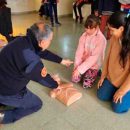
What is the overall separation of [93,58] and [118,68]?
39 centimetres

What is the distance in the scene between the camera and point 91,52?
6.90 feet

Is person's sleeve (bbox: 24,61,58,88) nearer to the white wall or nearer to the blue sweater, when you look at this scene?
the blue sweater

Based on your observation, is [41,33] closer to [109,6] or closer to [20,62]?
[20,62]

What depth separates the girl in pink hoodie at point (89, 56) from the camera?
2.05m

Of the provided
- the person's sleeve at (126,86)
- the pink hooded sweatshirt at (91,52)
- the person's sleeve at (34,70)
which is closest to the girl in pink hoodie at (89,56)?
the pink hooded sweatshirt at (91,52)

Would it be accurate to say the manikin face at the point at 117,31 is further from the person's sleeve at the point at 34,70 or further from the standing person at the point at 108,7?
the standing person at the point at 108,7

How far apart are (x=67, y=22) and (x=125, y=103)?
3656 mm

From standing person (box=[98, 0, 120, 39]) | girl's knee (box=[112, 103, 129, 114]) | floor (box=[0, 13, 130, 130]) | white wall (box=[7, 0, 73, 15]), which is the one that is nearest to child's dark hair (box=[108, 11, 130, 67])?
girl's knee (box=[112, 103, 129, 114])

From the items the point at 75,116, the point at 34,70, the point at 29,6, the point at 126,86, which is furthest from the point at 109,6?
the point at 29,6

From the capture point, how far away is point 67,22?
16.7ft

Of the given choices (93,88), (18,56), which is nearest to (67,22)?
(93,88)

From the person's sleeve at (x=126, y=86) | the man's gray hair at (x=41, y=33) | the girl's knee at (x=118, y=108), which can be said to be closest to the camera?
the man's gray hair at (x=41, y=33)

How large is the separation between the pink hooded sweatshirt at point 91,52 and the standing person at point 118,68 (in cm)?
23

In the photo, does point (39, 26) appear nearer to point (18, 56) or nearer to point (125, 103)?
point (18, 56)
